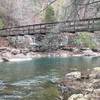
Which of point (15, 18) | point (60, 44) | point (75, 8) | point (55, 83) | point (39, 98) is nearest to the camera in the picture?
point (75, 8)

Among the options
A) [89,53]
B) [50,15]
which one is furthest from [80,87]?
[50,15]

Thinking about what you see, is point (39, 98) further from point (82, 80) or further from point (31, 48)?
point (31, 48)

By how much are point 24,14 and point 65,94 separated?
5562 cm

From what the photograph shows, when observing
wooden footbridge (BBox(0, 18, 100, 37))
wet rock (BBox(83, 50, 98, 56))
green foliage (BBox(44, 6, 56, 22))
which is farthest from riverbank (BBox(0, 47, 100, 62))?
green foliage (BBox(44, 6, 56, 22))

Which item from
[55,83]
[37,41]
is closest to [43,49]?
[37,41]

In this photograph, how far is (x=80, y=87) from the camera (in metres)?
20.4

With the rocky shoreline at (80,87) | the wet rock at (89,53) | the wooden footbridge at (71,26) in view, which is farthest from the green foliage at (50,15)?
the rocky shoreline at (80,87)

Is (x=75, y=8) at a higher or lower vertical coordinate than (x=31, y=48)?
higher

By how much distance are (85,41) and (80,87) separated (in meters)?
61.8

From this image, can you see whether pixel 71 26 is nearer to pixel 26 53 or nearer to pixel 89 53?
pixel 26 53

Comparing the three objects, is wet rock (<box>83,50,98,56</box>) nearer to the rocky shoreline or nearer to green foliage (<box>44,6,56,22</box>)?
green foliage (<box>44,6,56,22</box>)

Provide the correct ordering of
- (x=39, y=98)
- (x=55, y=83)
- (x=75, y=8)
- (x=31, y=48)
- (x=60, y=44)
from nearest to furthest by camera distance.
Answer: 1. (x=75, y=8)
2. (x=39, y=98)
3. (x=55, y=83)
4. (x=31, y=48)
5. (x=60, y=44)

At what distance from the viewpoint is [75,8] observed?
13508 millimetres

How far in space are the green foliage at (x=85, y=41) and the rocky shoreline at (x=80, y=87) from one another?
2183 inches
